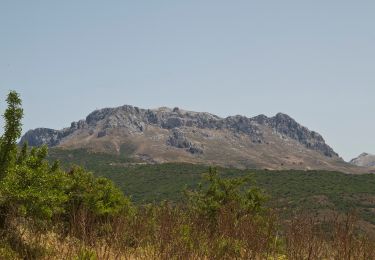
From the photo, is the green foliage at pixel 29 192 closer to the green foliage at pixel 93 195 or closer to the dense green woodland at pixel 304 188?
the green foliage at pixel 93 195

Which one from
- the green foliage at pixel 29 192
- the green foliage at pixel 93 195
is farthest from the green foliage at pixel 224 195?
the green foliage at pixel 29 192

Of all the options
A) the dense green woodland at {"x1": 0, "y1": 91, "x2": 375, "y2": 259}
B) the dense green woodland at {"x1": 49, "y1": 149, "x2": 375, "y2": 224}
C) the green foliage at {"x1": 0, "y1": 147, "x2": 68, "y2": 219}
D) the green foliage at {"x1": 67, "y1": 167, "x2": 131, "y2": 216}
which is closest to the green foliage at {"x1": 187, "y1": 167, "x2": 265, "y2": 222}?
the dense green woodland at {"x1": 0, "y1": 91, "x2": 375, "y2": 259}

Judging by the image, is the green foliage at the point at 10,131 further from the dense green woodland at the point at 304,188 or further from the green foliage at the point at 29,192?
the dense green woodland at the point at 304,188

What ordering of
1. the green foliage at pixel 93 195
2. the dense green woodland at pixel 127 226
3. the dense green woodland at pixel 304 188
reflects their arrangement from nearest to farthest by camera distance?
the dense green woodland at pixel 127 226 → the green foliage at pixel 93 195 → the dense green woodland at pixel 304 188

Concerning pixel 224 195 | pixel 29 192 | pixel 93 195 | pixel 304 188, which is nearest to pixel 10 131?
pixel 29 192

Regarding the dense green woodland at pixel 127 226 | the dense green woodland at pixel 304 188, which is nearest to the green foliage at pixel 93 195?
the dense green woodland at pixel 127 226

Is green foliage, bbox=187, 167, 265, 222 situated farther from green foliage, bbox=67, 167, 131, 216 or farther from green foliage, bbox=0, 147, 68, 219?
green foliage, bbox=0, 147, 68, 219

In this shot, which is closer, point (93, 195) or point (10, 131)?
point (10, 131)

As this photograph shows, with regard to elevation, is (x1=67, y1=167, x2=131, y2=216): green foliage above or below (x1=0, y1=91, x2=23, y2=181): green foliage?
below

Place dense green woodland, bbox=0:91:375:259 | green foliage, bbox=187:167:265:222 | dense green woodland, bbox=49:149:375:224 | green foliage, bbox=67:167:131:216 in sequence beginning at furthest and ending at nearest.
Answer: dense green woodland, bbox=49:149:375:224 → green foliage, bbox=187:167:265:222 → green foliage, bbox=67:167:131:216 → dense green woodland, bbox=0:91:375:259

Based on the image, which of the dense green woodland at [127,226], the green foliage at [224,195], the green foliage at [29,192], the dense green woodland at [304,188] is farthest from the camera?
the dense green woodland at [304,188]

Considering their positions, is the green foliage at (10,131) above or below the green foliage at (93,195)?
Result: above

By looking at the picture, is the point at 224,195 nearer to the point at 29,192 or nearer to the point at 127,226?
the point at 127,226

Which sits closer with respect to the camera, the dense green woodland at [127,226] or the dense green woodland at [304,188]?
the dense green woodland at [127,226]
